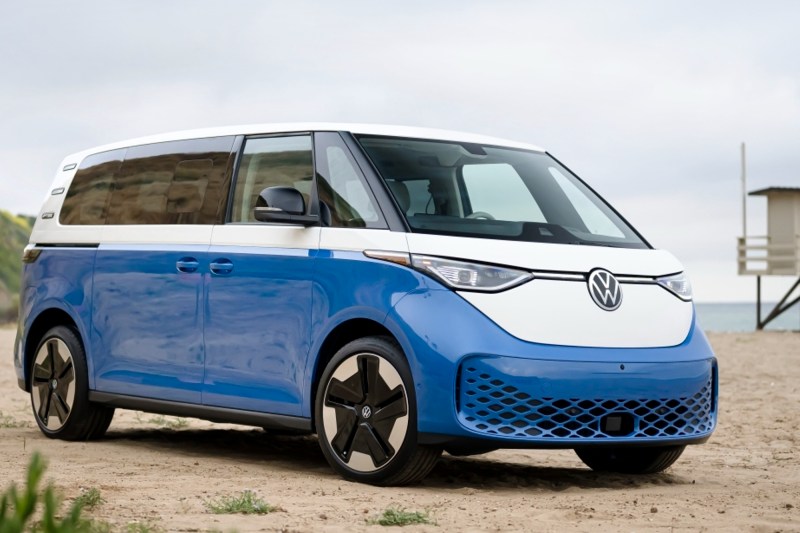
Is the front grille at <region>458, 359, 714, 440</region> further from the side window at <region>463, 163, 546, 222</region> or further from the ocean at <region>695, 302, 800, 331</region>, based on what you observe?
the ocean at <region>695, 302, 800, 331</region>

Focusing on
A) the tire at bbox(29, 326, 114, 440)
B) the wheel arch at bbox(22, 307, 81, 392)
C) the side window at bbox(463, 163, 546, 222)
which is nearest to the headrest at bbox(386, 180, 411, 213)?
the side window at bbox(463, 163, 546, 222)

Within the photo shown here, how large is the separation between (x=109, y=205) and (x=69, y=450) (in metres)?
1.86

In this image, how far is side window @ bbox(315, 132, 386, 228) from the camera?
7.85 m

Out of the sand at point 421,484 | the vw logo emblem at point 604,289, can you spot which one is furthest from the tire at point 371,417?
the vw logo emblem at point 604,289

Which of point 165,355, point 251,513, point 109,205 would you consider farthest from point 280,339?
point 109,205

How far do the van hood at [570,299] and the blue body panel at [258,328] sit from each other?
0.99 m

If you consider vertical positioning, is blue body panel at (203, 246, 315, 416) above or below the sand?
above

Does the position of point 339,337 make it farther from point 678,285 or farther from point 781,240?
point 781,240

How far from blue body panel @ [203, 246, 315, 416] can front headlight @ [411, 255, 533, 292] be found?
0.93 meters

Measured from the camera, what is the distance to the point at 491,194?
8.56m

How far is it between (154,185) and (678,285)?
151 inches

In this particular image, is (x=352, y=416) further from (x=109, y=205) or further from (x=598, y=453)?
(x=109, y=205)

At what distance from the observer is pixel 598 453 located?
9031mm

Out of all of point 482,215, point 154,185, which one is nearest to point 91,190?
point 154,185
